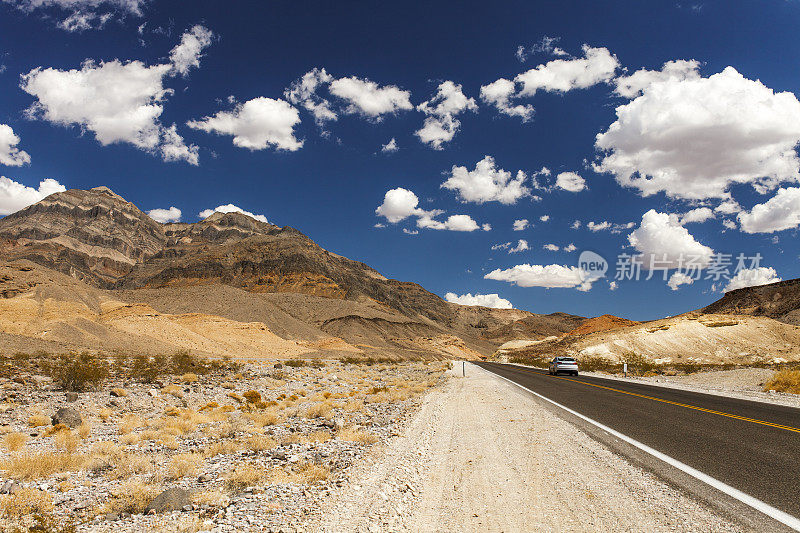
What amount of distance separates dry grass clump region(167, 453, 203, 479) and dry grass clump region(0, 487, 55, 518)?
159 cm

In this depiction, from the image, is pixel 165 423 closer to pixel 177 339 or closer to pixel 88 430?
pixel 88 430

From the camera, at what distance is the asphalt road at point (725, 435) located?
5.14 meters

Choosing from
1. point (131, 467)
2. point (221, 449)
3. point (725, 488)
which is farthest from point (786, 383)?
point (131, 467)

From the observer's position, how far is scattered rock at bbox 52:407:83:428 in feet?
35.0

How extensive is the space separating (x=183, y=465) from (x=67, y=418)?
22.1ft

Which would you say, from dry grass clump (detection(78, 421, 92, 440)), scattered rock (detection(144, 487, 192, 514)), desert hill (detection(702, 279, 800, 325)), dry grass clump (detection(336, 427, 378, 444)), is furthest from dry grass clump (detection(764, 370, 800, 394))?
desert hill (detection(702, 279, 800, 325))

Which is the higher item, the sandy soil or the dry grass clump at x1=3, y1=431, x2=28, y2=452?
the sandy soil

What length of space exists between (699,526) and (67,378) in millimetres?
20432

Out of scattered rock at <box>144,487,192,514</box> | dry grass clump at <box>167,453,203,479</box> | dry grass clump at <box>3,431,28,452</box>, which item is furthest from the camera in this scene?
dry grass clump at <box>3,431,28,452</box>

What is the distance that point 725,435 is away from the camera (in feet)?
25.6

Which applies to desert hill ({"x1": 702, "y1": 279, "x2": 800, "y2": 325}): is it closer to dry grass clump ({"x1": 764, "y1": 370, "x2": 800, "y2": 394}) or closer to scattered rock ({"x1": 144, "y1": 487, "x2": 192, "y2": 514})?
dry grass clump ({"x1": 764, "y1": 370, "x2": 800, "y2": 394})

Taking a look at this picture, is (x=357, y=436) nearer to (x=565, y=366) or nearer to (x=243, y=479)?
(x=243, y=479)

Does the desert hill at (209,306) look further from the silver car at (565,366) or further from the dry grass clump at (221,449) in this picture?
the silver car at (565,366)

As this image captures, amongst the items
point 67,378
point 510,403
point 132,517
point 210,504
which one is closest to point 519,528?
point 210,504
